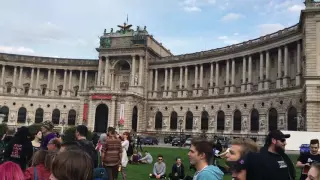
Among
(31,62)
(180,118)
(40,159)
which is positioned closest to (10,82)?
(31,62)

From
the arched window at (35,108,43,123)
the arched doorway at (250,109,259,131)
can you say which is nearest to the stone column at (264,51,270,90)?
the arched doorway at (250,109,259,131)

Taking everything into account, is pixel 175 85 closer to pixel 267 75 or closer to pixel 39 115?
pixel 267 75

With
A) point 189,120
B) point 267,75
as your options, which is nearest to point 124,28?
point 189,120

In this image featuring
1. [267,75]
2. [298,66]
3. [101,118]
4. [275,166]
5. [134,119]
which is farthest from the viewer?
[134,119]

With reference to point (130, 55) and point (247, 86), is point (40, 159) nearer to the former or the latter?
point (247, 86)

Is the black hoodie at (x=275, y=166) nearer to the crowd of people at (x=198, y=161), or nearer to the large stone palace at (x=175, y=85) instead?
the crowd of people at (x=198, y=161)

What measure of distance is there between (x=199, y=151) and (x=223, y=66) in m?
67.1

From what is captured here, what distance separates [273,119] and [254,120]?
177 inches

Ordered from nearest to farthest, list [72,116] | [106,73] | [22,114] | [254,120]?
1. [254,120]
2. [106,73]
3. [22,114]
4. [72,116]

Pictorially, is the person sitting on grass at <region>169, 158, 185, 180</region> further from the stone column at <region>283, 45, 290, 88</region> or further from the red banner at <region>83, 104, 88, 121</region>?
the red banner at <region>83, 104, 88, 121</region>

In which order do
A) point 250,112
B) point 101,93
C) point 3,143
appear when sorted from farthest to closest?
point 101,93 < point 250,112 < point 3,143

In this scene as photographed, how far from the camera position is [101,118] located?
235 ft

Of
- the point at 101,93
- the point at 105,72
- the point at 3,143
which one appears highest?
the point at 105,72

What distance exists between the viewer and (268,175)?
6.34 metres
